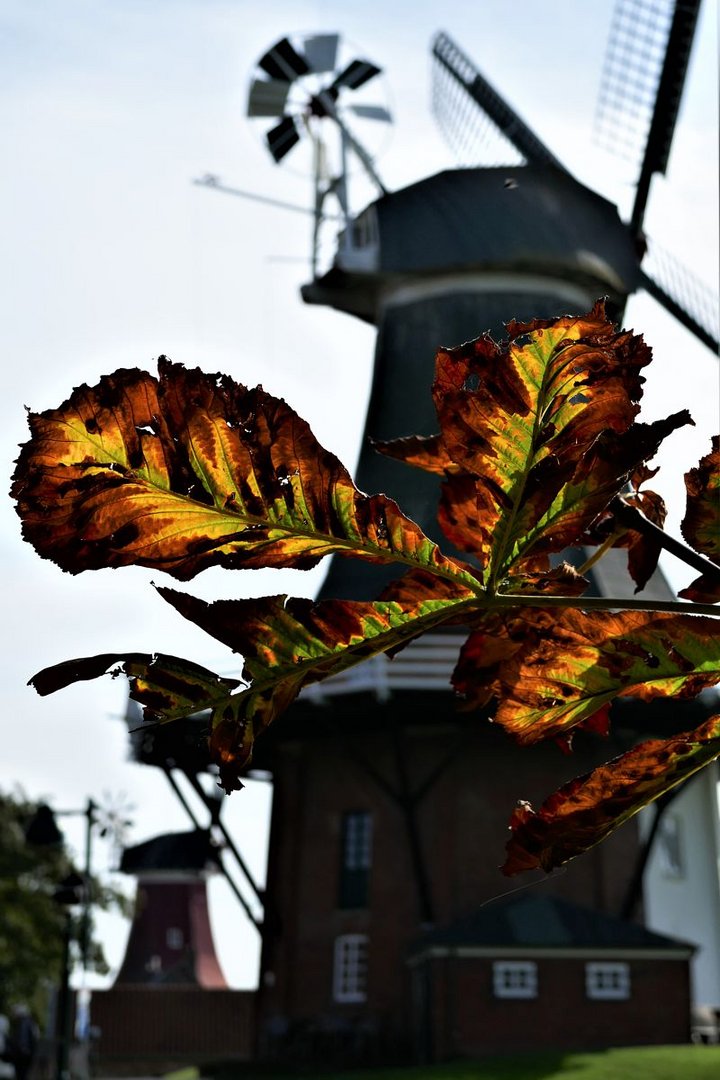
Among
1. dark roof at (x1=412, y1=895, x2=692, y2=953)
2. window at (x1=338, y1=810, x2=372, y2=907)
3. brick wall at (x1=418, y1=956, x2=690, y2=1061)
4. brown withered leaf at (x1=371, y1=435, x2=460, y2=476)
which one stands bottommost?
brown withered leaf at (x1=371, y1=435, x2=460, y2=476)

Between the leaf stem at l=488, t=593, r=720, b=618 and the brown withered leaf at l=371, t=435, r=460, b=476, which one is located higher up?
the brown withered leaf at l=371, t=435, r=460, b=476

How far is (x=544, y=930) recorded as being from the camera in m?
23.1

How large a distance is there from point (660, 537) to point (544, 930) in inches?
898

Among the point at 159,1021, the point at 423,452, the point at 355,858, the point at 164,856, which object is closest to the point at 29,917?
the point at 164,856

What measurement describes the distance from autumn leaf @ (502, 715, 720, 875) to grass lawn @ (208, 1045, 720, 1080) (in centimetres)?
1780

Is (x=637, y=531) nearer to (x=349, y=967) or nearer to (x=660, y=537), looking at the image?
(x=660, y=537)

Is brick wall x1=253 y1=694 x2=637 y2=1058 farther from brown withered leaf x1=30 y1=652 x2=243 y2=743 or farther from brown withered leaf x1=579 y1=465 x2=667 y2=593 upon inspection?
brown withered leaf x1=30 y1=652 x2=243 y2=743

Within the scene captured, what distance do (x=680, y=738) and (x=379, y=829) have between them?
24268 mm

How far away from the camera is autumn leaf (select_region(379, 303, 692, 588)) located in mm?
1074

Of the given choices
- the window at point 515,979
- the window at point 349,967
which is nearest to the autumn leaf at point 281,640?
the window at point 515,979

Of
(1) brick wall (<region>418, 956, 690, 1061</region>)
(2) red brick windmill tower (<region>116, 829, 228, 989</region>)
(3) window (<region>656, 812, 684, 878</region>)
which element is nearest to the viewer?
(1) brick wall (<region>418, 956, 690, 1061</region>)

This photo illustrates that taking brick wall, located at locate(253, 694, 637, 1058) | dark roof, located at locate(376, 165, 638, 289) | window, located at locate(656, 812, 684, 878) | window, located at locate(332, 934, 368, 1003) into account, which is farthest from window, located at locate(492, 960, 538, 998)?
dark roof, located at locate(376, 165, 638, 289)

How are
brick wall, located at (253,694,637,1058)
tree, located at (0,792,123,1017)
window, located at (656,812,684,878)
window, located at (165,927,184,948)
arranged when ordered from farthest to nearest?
window, located at (165,927,184,948) < tree, located at (0,792,123,1017) < window, located at (656,812,684,878) < brick wall, located at (253,694,637,1058)

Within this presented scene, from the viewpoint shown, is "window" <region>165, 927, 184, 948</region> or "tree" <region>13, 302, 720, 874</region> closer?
"tree" <region>13, 302, 720, 874</region>
